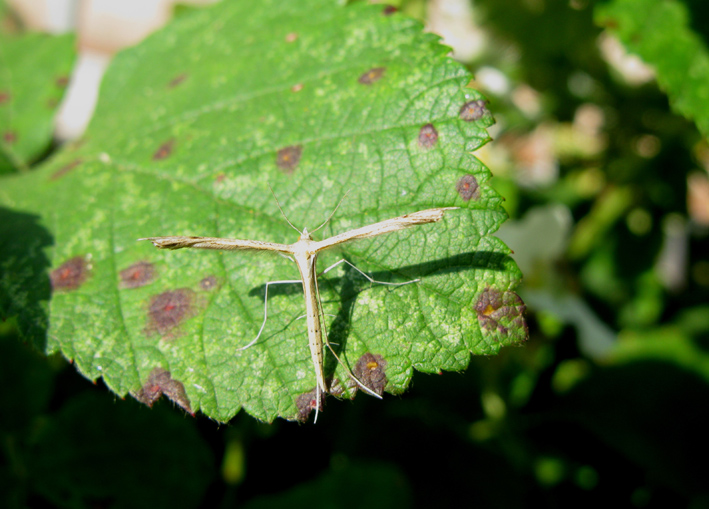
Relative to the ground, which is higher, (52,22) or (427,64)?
(427,64)

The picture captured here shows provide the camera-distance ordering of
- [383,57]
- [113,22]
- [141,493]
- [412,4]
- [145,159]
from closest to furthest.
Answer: [383,57] → [145,159] → [141,493] → [412,4] → [113,22]

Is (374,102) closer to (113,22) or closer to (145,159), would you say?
(145,159)

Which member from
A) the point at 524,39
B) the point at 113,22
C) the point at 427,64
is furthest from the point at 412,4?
the point at 113,22

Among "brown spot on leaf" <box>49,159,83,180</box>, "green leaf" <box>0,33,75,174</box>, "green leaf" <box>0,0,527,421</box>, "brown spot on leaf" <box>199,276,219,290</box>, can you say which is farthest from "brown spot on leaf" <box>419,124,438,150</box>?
"green leaf" <box>0,33,75,174</box>

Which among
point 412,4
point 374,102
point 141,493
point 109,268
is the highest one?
point 412,4

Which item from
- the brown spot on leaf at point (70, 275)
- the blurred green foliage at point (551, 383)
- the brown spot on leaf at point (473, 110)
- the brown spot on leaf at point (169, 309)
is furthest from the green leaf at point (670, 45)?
the brown spot on leaf at point (70, 275)

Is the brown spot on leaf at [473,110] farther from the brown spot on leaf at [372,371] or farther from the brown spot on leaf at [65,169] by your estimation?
the brown spot on leaf at [65,169]

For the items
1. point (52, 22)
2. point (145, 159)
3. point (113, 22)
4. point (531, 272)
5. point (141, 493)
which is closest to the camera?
point (145, 159)

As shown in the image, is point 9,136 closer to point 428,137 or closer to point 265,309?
point 265,309
